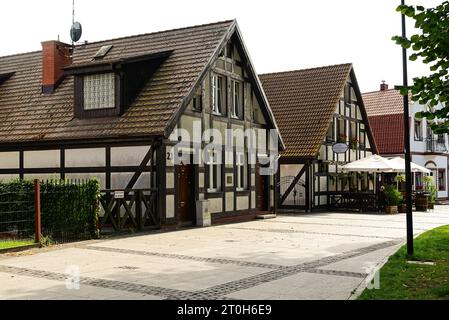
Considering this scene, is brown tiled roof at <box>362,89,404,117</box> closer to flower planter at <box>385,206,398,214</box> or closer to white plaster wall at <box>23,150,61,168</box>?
flower planter at <box>385,206,398,214</box>

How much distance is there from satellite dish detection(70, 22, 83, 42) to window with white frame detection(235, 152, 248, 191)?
9.77 meters

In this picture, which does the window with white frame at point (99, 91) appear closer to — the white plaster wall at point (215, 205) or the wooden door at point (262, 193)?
the white plaster wall at point (215, 205)

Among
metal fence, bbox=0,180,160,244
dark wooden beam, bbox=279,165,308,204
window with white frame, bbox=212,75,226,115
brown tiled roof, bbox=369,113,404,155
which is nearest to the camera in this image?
metal fence, bbox=0,180,160,244

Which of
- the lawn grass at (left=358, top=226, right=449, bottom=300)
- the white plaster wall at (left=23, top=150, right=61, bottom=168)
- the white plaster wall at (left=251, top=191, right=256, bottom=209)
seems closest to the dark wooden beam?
the white plaster wall at (left=251, top=191, right=256, bottom=209)

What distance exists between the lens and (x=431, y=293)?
323 inches

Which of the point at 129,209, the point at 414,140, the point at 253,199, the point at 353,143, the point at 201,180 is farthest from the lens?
the point at 414,140

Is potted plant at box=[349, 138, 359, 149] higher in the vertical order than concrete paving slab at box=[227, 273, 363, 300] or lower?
higher

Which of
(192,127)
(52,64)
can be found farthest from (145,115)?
(52,64)

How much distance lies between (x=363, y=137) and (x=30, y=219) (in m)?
24.4

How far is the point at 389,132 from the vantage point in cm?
4131

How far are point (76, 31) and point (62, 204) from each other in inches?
535

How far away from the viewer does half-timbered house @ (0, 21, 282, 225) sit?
18219 millimetres

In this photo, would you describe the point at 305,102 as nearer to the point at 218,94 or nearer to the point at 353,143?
the point at 353,143
